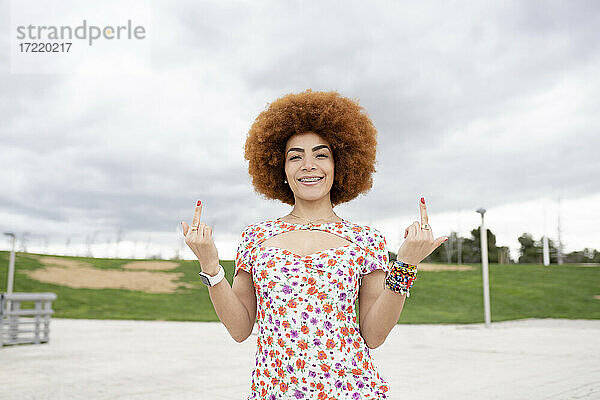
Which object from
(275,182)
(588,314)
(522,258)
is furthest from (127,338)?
(522,258)

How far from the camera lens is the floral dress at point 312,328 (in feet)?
5.78

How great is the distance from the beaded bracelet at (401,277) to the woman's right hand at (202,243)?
1.87 feet

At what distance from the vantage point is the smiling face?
2.07 m

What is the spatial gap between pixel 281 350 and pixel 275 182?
777 millimetres

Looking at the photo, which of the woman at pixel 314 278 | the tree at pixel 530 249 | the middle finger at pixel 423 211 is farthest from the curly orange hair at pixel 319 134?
the tree at pixel 530 249

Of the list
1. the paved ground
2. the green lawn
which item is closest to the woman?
the paved ground

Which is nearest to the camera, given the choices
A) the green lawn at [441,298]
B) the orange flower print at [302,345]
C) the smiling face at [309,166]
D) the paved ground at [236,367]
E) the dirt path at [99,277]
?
the orange flower print at [302,345]

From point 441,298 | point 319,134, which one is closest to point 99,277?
point 441,298

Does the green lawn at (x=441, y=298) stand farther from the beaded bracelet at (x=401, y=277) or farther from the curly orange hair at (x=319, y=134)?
the beaded bracelet at (x=401, y=277)

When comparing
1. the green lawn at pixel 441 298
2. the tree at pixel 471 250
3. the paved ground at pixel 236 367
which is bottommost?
the green lawn at pixel 441 298

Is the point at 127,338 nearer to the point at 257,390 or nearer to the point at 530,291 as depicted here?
the point at 257,390

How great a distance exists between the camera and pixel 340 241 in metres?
1.95

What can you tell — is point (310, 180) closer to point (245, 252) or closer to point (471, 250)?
point (245, 252)

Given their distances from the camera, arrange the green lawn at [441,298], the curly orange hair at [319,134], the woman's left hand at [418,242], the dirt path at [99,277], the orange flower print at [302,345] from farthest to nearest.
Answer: the dirt path at [99,277], the green lawn at [441,298], the curly orange hair at [319,134], the orange flower print at [302,345], the woman's left hand at [418,242]
